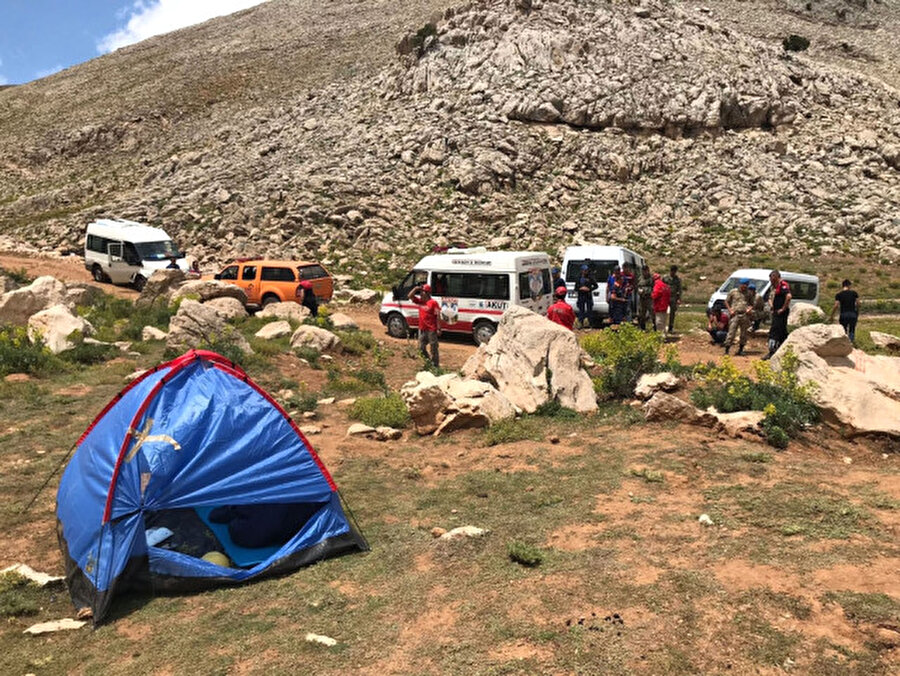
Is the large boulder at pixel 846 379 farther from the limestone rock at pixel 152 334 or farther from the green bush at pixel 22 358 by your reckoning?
the green bush at pixel 22 358

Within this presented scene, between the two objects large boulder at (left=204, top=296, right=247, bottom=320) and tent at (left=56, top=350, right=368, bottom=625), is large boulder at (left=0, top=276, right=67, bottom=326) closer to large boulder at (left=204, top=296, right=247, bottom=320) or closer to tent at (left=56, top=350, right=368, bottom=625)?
large boulder at (left=204, top=296, right=247, bottom=320)

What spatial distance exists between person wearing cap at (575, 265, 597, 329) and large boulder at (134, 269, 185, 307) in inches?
540

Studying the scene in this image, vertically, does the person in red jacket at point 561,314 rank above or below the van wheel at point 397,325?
above

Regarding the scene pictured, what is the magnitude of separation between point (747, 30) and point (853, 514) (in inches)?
2631

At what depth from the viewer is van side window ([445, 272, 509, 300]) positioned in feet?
55.1

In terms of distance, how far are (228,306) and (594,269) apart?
11.9 m

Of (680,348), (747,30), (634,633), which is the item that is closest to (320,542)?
(634,633)

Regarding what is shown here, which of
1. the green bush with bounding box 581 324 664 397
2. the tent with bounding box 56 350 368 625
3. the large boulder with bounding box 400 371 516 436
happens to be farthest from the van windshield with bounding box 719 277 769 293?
the tent with bounding box 56 350 368 625

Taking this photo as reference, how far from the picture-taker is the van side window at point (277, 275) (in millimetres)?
21000

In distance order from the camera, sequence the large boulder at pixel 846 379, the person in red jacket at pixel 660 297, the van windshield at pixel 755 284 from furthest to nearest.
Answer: the van windshield at pixel 755 284 < the person in red jacket at pixel 660 297 < the large boulder at pixel 846 379

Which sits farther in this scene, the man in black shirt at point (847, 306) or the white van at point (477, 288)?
the white van at point (477, 288)

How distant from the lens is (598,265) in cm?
2028

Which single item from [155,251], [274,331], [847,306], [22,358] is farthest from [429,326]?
[155,251]

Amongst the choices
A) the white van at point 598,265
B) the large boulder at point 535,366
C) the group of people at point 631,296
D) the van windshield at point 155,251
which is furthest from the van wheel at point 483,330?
the van windshield at point 155,251
